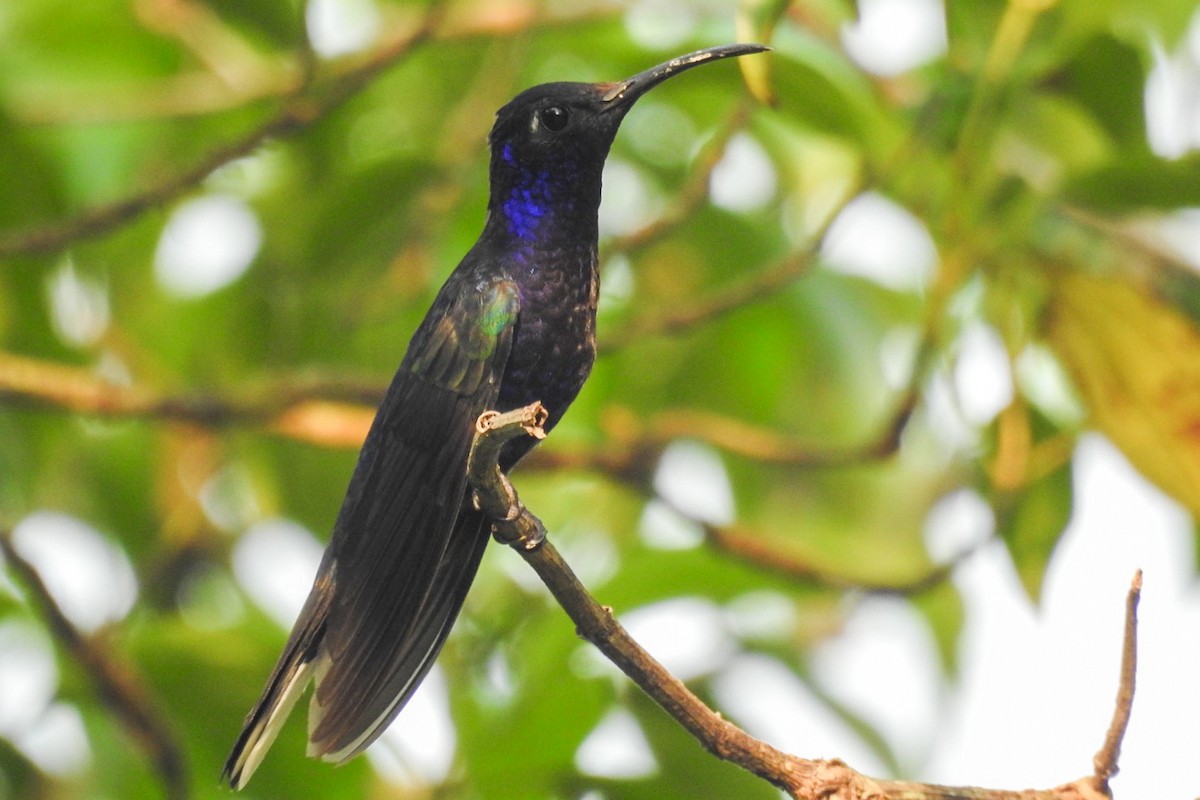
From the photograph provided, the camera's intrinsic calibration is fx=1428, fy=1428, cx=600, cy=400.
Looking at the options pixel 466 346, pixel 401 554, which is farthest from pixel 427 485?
pixel 466 346

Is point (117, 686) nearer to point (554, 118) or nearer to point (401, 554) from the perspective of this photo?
point (401, 554)

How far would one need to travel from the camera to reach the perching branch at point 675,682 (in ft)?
5.94

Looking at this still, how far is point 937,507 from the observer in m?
4.51

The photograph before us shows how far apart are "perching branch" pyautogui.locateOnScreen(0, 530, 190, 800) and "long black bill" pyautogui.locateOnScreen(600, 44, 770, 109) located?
1737 mm

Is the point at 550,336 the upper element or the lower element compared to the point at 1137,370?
upper

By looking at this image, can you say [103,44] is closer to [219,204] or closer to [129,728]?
[219,204]

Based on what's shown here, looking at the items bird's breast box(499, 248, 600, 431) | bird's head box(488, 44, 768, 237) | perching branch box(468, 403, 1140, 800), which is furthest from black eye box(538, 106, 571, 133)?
perching branch box(468, 403, 1140, 800)

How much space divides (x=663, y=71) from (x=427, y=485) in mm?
743

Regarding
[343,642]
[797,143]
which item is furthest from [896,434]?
[343,642]

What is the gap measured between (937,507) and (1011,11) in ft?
5.78

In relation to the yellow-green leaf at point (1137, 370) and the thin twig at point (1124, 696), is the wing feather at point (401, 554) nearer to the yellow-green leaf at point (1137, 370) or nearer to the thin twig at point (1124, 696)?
the thin twig at point (1124, 696)

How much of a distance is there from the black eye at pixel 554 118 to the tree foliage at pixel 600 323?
321mm

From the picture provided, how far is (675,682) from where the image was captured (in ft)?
6.09

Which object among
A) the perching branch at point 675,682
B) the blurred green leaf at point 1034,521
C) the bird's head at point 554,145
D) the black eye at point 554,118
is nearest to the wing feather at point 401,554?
the perching branch at point 675,682
